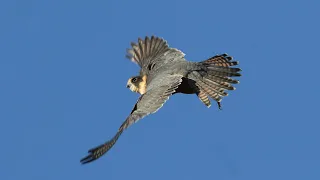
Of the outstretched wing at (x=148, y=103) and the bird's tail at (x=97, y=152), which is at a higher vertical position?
the outstretched wing at (x=148, y=103)

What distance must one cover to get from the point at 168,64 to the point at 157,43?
5.50ft

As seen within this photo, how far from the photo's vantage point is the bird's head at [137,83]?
18562mm

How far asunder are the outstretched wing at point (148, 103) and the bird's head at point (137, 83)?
1201mm

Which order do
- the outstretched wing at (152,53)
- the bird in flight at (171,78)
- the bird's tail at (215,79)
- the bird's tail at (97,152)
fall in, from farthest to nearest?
the outstretched wing at (152,53), the bird's tail at (215,79), the bird in flight at (171,78), the bird's tail at (97,152)

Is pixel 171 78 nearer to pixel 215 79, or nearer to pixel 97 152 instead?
pixel 215 79

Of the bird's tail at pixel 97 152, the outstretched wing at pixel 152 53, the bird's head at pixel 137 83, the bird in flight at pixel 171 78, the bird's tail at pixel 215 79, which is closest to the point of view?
the bird's tail at pixel 97 152

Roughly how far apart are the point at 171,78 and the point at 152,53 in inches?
115

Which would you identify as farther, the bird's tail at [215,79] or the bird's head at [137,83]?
the bird's head at [137,83]

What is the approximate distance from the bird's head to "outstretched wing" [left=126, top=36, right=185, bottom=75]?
281 mm

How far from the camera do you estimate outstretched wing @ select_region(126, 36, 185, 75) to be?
62.6 feet

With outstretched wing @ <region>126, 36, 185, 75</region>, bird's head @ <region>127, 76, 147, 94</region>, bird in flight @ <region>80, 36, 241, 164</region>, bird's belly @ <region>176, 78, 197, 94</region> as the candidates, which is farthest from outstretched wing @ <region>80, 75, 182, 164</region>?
outstretched wing @ <region>126, 36, 185, 75</region>

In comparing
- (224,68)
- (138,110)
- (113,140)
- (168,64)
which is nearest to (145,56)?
(168,64)

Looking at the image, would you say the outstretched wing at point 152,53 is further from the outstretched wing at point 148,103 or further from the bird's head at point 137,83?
the outstretched wing at point 148,103

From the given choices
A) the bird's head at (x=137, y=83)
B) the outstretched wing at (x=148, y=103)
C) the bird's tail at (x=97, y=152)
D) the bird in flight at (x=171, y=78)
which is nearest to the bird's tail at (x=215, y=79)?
the bird in flight at (x=171, y=78)
